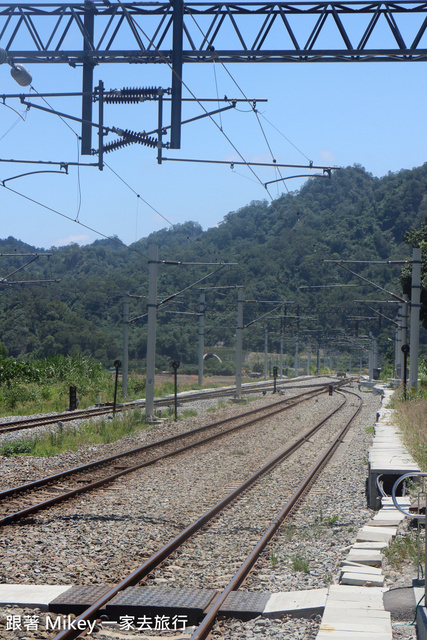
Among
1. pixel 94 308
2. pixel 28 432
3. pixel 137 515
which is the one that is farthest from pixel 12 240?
pixel 137 515

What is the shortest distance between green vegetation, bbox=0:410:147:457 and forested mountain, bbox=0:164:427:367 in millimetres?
31467

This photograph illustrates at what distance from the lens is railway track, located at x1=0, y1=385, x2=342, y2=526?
38.3ft

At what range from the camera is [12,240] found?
15038cm

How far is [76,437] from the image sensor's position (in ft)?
69.7

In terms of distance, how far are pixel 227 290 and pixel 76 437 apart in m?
71.1

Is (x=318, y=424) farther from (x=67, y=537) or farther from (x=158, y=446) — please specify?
(x=67, y=537)

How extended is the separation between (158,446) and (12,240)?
5393 inches

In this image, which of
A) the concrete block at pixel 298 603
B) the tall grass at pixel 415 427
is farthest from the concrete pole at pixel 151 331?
the concrete block at pixel 298 603

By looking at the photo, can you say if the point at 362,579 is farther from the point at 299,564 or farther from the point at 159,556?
the point at 159,556

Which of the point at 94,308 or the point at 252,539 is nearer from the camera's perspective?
the point at 252,539

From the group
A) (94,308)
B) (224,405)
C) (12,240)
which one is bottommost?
(224,405)

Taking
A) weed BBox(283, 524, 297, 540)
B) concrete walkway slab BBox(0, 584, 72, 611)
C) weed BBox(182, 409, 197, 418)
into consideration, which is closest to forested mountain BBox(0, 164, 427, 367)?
weed BBox(182, 409, 197, 418)

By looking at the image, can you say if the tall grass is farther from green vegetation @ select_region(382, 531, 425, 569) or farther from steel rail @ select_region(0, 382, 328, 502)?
steel rail @ select_region(0, 382, 328, 502)

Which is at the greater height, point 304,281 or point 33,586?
point 304,281
